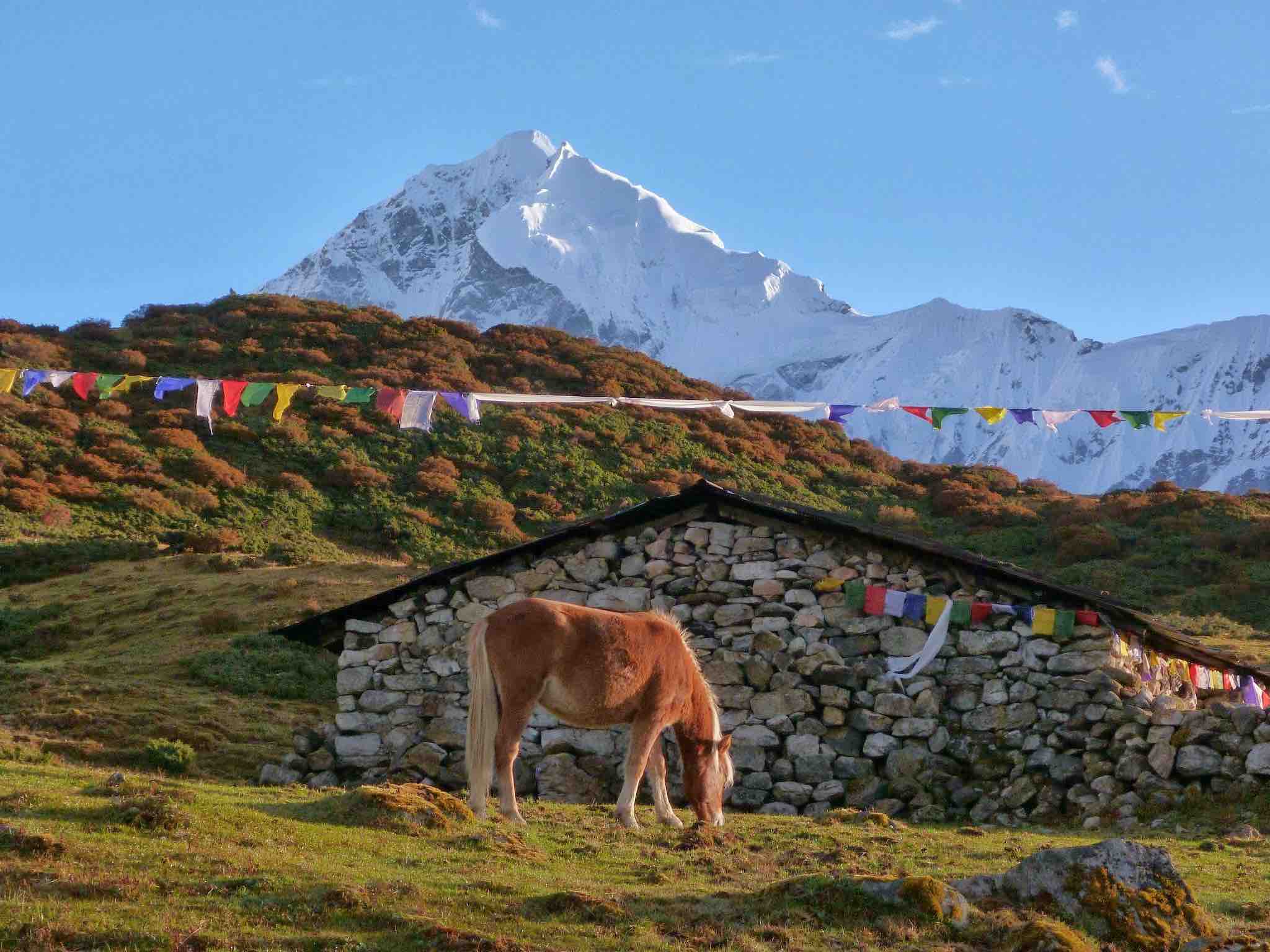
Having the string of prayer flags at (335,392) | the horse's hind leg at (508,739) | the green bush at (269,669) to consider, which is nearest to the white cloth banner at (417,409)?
the string of prayer flags at (335,392)

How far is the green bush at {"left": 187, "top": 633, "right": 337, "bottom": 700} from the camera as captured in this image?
2062cm

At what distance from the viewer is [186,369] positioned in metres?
49.4

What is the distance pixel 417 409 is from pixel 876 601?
8.87 metres

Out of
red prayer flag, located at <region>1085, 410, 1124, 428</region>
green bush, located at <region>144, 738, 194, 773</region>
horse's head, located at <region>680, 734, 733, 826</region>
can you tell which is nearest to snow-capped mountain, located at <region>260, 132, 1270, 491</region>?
red prayer flag, located at <region>1085, 410, 1124, 428</region>

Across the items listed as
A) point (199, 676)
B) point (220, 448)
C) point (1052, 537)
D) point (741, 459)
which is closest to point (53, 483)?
point (220, 448)

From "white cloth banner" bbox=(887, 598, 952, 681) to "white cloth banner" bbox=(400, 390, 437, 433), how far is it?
9124 millimetres

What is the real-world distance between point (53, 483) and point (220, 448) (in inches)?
267

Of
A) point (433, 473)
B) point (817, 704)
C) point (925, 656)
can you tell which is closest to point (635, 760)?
point (817, 704)

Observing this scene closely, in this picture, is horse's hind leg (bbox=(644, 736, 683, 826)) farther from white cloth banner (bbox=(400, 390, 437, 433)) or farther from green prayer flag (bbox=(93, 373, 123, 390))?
green prayer flag (bbox=(93, 373, 123, 390))

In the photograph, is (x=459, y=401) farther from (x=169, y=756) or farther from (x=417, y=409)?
(x=169, y=756)

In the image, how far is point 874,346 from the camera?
166250 millimetres

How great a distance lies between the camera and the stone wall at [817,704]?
14703 mm

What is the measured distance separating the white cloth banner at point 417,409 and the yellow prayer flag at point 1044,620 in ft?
33.7

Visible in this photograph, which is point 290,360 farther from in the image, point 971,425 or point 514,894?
point 971,425
